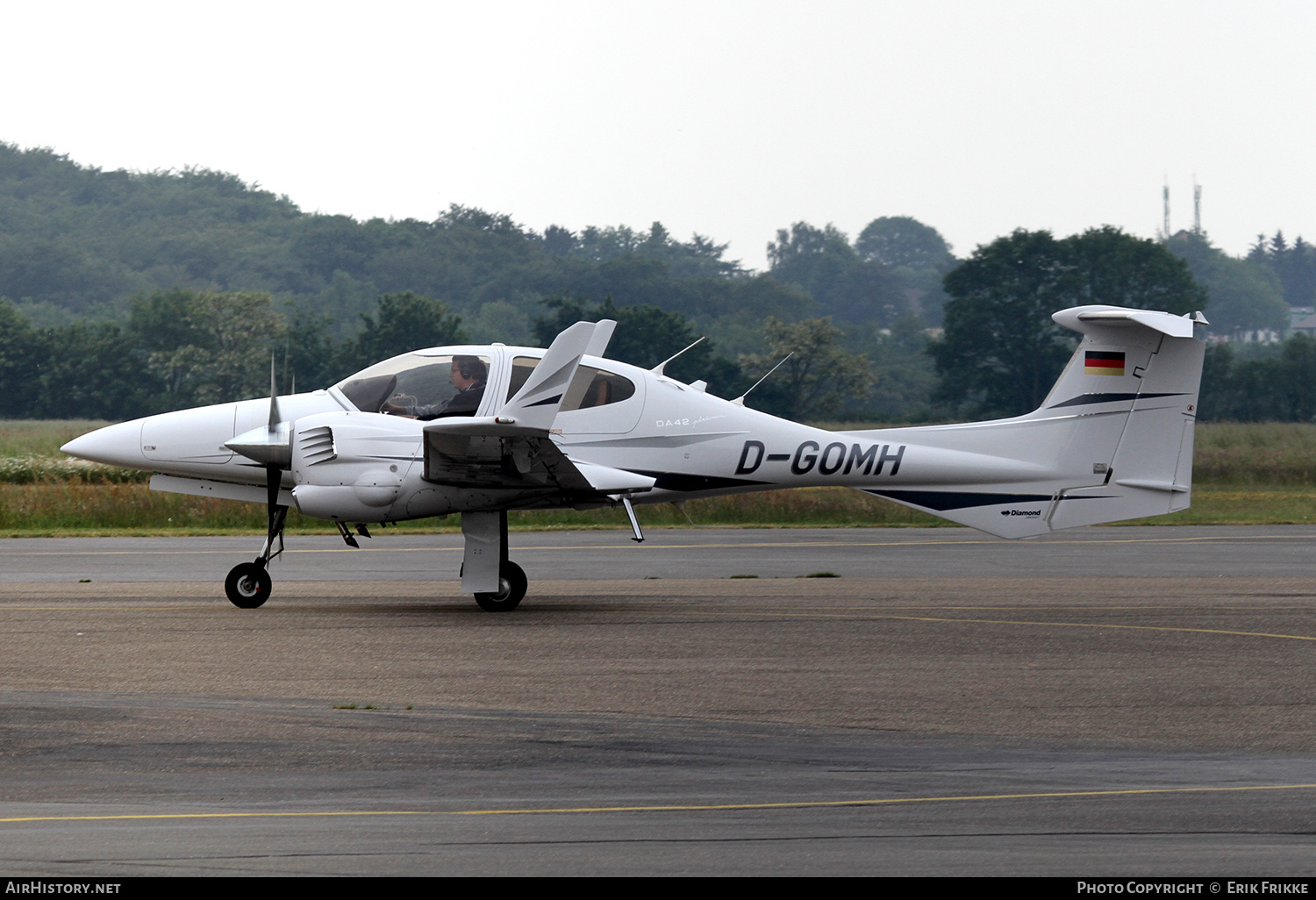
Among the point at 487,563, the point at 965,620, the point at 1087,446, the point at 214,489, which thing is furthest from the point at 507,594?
the point at 1087,446

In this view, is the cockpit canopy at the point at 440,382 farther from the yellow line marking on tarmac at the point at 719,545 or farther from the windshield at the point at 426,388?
the yellow line marking on tarmac at the point at 719,545

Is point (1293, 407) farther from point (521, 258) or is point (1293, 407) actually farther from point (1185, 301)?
point (521, 258)

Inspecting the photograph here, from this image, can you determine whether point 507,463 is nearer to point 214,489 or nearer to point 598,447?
point 598,447

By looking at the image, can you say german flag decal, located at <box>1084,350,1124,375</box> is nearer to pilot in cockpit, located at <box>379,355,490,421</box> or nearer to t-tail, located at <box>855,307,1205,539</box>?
t-tail, located at <box>855,307,1205,539</box>

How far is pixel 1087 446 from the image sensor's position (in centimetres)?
1432

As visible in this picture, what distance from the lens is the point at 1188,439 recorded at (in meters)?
14.2

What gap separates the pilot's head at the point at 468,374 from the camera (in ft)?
43.5

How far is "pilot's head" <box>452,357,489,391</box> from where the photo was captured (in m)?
13.2

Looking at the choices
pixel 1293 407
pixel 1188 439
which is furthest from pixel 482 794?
pixel 1293 407

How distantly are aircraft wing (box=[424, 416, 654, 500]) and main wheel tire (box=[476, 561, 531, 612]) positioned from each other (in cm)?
88

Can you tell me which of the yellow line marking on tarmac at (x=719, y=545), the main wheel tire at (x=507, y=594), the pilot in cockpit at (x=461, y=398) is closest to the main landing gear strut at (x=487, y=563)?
the main wheel tire at (x=507, y=594)

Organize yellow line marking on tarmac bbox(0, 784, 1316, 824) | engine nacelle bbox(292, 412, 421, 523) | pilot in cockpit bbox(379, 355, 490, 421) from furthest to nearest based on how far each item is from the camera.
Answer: pilot in cockpit bbox(379, 355, 490, 421) → engine nacelle bbox(292, 412, 421, 523) → yellow line marking on tarmac bbox(0, 784, 1316, 824)

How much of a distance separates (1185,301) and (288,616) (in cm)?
6639

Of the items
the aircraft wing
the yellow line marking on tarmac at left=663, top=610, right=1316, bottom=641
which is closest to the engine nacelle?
the aircraft wing
